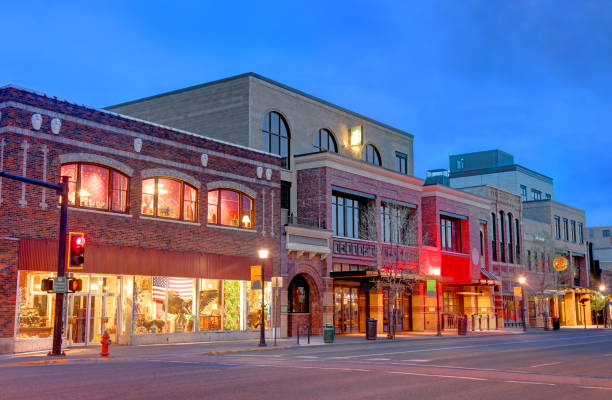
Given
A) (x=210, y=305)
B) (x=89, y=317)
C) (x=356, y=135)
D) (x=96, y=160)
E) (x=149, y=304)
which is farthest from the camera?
(x=356, y=135)

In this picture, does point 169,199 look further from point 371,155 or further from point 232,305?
point 371,155

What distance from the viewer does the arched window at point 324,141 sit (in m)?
45.7

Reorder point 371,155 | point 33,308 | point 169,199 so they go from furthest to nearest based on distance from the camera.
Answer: point 371,155, point 169,199, point 33,308

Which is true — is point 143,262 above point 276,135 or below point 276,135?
below

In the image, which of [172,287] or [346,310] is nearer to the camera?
[172,287]

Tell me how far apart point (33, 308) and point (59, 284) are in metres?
3.87

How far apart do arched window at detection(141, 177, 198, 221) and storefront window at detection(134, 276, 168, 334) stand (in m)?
3.01

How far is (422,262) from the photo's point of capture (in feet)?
159

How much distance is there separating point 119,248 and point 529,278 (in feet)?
157

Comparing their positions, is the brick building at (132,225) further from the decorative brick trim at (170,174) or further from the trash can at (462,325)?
the trash can at (462,325)

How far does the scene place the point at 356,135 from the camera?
158ft

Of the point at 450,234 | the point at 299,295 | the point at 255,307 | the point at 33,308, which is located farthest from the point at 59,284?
the point at 450,234

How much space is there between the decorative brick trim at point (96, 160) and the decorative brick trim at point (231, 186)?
15.4 ft

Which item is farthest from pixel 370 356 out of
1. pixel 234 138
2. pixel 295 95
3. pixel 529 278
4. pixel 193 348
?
pixel 529 278
